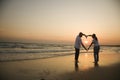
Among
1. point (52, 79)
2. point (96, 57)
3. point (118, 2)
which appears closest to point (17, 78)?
point (52, 79)

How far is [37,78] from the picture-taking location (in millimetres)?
6023

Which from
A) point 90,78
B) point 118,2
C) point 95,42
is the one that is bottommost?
point 90,78

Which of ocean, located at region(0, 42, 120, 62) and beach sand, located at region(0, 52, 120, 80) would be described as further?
ocean, located at region(0, 42, 120, 62)

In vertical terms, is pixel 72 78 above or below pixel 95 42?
below

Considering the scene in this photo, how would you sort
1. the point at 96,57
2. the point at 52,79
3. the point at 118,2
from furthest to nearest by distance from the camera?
the point at 96,57 → the point at 118,2 → the point at 52,79

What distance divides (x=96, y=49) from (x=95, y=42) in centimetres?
45

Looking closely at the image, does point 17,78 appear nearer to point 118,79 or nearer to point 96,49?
point 118,79

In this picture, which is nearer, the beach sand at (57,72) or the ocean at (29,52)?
the beach sand at (57,72)

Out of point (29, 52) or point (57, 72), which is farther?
point (29, 52)

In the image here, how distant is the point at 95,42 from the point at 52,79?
19.1 feet

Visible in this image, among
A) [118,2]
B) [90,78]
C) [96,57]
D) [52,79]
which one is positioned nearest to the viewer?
[52,79]

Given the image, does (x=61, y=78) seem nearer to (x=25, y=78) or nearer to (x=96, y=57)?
(x=25, y=78)

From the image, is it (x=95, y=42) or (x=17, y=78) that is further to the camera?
(x=95, y=42)

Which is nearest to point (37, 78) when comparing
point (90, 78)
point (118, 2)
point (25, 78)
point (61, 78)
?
point (25, 78)
